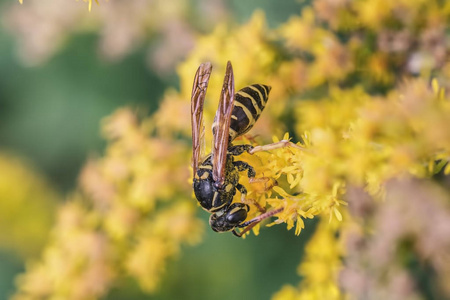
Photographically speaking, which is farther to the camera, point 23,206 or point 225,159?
point 23,206

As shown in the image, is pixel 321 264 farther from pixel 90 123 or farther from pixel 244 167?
pixel 90 123

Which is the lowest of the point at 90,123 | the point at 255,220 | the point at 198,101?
the point at 255,220

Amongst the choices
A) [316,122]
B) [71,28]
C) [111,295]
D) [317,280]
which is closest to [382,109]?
[316,122]

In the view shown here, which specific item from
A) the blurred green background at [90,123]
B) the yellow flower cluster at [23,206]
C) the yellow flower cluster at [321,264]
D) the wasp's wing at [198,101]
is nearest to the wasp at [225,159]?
the wasp's wing at [198,101]

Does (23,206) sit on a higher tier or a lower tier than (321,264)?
higher

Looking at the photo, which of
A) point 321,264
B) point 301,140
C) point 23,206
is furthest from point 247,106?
point 23,206

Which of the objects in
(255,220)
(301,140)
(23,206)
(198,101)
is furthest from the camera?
(23,206)

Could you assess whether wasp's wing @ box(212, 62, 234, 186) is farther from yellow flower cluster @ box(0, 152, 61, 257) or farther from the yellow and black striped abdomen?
yellow flower cluster @ box(0, 152, 61, 257)

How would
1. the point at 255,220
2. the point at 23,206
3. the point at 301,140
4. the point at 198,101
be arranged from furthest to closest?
the point at 23,206
the point at 301,140
the point at 198,101
the point at 255,220

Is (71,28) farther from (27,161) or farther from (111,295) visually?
(111,295)

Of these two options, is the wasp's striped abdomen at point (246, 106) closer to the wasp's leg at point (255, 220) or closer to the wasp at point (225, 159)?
the wasp at point (225, 159)
